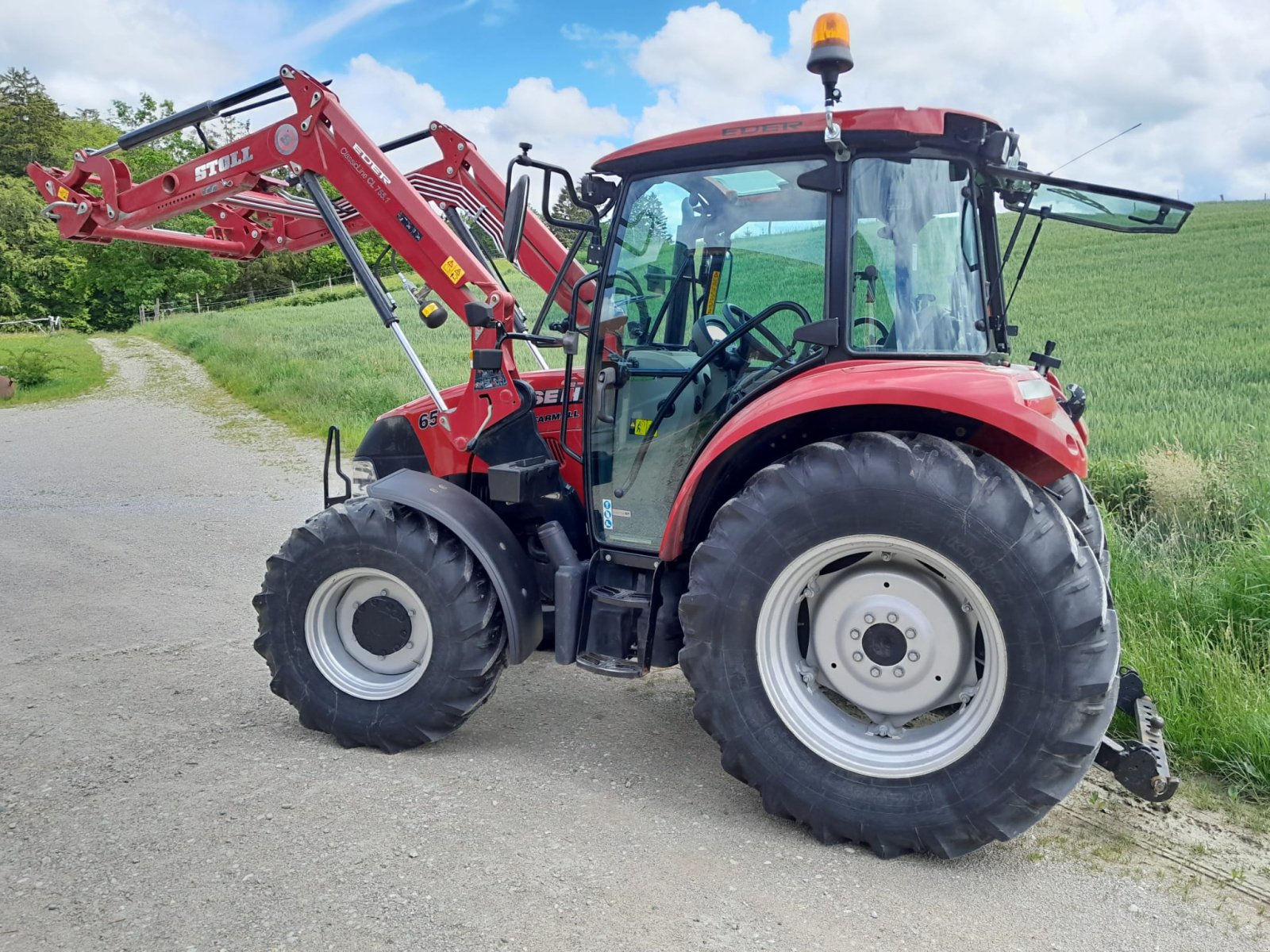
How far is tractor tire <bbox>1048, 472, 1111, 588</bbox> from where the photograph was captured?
12.3ft

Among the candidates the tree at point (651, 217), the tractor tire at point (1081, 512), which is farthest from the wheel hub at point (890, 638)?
the tree at point (651, 217)

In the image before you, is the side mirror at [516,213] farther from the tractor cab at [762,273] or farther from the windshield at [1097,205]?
the windshield at [1097,205]

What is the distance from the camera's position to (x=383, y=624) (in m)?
3.91

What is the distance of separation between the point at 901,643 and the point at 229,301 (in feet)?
188

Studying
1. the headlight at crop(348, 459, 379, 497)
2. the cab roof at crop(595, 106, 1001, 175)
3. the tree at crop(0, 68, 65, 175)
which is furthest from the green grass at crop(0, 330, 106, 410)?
the tree at crop(0, 68, 65, 175)

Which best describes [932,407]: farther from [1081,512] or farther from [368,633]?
[368,633]

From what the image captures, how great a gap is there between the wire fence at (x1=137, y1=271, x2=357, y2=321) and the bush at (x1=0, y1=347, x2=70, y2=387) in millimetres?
28609

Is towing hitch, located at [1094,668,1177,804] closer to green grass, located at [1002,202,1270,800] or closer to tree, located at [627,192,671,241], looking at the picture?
green grass, located at [1002,202,1270,800]

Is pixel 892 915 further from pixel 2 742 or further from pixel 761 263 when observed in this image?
pixel 2 742

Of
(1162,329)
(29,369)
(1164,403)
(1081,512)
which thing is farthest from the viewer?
(29,369)

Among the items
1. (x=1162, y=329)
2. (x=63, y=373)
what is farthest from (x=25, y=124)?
(x=1162, y=329)

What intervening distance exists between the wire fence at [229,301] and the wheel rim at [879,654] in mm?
47126

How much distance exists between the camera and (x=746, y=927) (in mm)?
2672

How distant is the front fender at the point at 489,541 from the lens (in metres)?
3.76
